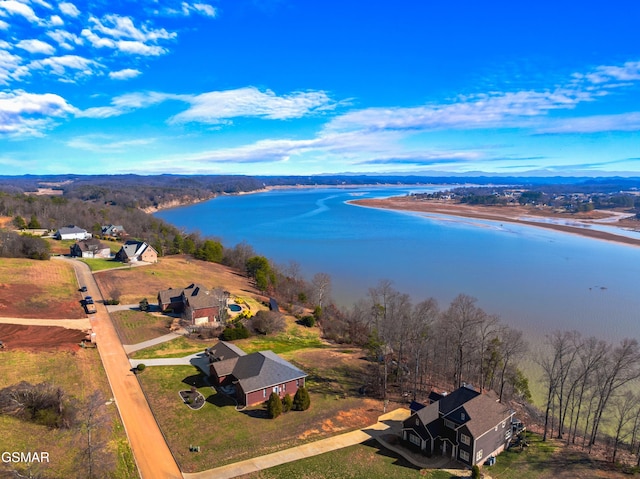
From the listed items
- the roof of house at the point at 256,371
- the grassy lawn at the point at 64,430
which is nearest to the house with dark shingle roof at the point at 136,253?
the grassy lawn at the point at 64,430

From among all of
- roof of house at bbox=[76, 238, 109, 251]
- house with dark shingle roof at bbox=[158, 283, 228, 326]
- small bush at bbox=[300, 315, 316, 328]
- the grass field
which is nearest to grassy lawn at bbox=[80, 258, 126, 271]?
roof of house at bbox=[76, 238, 109, 251]

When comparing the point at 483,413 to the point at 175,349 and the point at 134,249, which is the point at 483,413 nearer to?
the point at 175,349

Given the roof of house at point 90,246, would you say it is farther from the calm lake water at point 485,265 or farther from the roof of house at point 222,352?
the roof of house at point 222,352

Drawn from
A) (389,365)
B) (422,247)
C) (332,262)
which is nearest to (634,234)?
(422,247)

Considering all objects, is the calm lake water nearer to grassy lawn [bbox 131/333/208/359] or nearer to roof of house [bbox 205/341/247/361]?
grassy lawn [bbox 131/333/208/359]

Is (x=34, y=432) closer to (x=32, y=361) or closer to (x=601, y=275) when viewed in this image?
(x=32, y=361)
